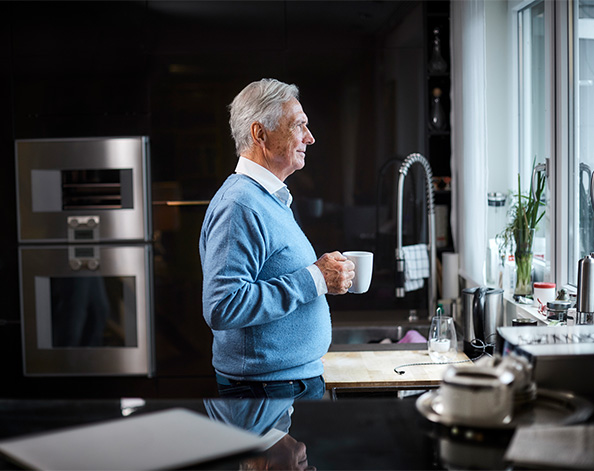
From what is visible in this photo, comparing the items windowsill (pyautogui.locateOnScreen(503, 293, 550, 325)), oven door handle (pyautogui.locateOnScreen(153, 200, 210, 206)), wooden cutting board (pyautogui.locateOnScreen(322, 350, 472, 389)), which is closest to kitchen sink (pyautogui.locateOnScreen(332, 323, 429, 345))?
windowsill (pyautogui.locateOnScreen(503, 293, 550, 325))

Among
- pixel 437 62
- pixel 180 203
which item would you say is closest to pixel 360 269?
pixel 180 203

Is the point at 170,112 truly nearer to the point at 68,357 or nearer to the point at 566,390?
the point at 68,357

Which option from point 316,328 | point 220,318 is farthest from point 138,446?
point 316,328

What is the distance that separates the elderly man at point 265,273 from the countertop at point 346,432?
0.52m

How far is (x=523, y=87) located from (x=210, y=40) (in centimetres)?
153

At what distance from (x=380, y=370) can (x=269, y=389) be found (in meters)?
0.50

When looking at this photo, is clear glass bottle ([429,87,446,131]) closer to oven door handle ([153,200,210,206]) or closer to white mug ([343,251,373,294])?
oven door handle ([153,200,210,206])

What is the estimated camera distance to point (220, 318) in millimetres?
1661

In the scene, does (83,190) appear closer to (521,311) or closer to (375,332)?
(375,332)

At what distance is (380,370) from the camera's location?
7.08ft

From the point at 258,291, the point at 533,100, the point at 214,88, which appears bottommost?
the point at 258,291

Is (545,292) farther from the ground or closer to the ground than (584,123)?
closer to the ground

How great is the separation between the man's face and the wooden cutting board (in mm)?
622

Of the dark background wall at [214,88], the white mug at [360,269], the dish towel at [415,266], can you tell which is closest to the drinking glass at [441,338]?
the white mug at [360,269]
